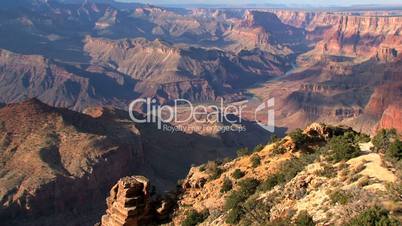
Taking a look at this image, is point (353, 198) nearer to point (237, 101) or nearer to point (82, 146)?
point (82, 146)

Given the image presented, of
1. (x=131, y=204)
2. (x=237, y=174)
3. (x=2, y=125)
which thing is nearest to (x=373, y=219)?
(x=237, y=174)

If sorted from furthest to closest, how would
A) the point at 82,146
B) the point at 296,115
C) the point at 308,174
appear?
the point at 296,115, the point at 82,146, the point at 308,174

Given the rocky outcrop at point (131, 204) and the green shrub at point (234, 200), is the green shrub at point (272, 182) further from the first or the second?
the rocky outcrop at point (131, 204)

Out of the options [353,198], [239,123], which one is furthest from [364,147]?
[239,123]

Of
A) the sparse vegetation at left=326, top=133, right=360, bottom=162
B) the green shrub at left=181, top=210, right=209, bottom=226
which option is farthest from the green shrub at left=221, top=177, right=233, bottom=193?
the sparse vegetation at left=326, top=133, right=360, bottom=162

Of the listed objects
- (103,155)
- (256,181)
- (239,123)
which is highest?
(256,181)

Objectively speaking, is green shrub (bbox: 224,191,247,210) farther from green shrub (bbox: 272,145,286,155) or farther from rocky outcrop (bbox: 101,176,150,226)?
green shrub (bbox: 272,145,286,155)

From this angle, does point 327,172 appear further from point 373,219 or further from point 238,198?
point 373,219
